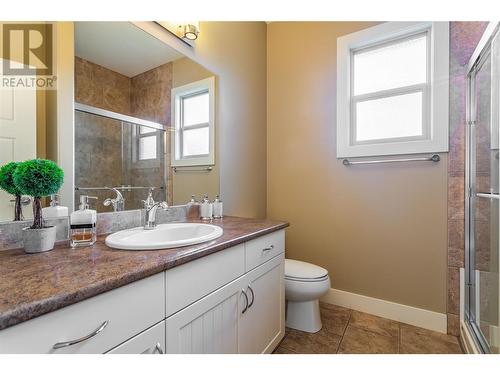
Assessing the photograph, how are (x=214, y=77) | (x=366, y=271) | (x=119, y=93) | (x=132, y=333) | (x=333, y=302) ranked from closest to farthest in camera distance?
(x=132, y=333) → (x=119, y=93) → (x=214, y=77) → (x=366, y=271) → (x=333, y=302)

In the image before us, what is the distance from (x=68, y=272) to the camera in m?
0.63

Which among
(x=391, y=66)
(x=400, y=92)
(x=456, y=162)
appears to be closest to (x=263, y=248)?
(x=456, y=162)

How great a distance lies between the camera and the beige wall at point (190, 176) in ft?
4.91

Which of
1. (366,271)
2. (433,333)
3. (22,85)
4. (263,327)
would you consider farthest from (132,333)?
(433,333)

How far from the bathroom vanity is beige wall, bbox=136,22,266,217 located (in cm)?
82

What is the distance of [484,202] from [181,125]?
6.33ft

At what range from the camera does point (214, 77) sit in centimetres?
176

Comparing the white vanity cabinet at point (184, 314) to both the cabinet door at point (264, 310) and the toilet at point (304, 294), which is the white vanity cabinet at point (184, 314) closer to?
the cabinet door at point (264, 310)

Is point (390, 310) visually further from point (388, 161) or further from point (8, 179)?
point (8, 179)

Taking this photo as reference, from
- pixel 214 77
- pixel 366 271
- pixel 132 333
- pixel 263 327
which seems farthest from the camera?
pixel 366 271

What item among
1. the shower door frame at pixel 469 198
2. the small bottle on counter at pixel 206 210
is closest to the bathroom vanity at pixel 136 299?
the small bottle on counter at pixel 206 210

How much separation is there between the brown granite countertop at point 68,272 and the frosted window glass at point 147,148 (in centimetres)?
55
